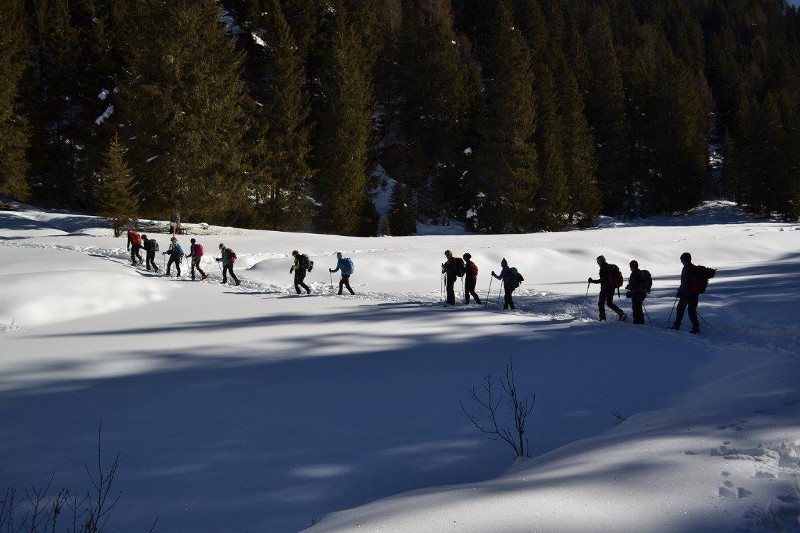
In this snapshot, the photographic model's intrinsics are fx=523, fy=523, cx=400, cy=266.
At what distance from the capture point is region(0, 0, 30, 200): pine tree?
31562 mm

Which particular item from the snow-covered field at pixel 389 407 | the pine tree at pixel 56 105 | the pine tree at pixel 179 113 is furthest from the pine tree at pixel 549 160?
the pine tree at pixel 56 105

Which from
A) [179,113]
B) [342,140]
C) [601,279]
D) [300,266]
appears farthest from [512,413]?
[342,140]

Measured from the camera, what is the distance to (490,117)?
43.7 metres

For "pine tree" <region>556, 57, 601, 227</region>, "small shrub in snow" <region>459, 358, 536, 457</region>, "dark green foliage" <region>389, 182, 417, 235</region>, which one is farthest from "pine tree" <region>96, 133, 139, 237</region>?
"pine tree" <region>556, 57, 601, 227</region>

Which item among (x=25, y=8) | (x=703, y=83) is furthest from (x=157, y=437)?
(x=703, y=83)

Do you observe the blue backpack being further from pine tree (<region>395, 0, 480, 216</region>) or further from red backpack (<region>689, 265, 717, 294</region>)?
pine tree (<region>395, 0, 480, 216</region>)

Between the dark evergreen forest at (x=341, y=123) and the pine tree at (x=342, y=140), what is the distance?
0.16 metres

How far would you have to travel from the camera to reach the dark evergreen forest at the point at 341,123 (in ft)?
100

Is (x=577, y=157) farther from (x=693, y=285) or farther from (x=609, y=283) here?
(x=693, y=285)

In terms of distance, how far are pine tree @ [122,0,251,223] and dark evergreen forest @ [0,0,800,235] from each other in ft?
0.33

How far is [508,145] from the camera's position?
139ft

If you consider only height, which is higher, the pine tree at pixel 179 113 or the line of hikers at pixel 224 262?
the pine tree at pixel 179 113

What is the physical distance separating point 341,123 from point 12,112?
20.8 metres

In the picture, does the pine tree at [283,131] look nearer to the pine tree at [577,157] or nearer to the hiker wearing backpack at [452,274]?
the pine tree at [577,157]
